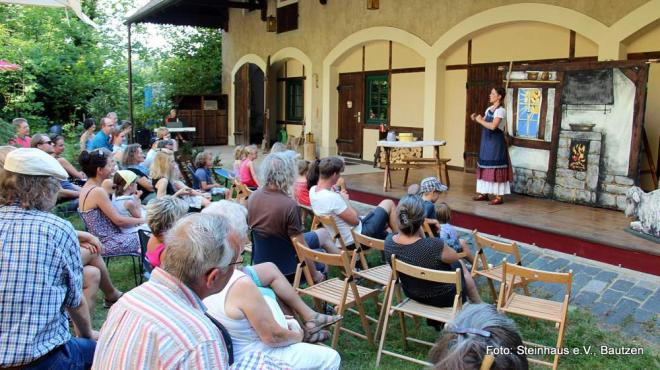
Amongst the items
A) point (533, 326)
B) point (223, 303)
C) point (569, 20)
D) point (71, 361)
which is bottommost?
point (533, 326)

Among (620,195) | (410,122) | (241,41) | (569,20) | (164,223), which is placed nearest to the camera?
(164,223)

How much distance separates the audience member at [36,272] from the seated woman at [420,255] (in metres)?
1.78

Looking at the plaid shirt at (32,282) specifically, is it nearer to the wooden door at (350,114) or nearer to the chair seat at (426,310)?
the chair seat at (426,310)

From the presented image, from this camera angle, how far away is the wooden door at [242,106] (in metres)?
15.9

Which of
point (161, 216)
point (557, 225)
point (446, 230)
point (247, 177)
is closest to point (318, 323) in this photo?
point (161, 216)

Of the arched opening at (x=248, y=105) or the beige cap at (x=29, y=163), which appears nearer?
the beige cap at (x=29, y=163)

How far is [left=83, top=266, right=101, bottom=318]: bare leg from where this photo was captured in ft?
11.3

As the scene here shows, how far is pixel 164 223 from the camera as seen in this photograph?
331 cm

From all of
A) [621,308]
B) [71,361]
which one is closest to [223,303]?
[71,361]

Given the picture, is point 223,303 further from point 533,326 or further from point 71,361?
point 533,326

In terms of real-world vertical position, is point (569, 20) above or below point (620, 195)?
above

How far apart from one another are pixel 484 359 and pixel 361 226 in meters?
3.55

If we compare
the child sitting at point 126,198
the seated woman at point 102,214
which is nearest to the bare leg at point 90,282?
the seated woman at point 102,214

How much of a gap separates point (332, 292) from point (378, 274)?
49 centimetres
